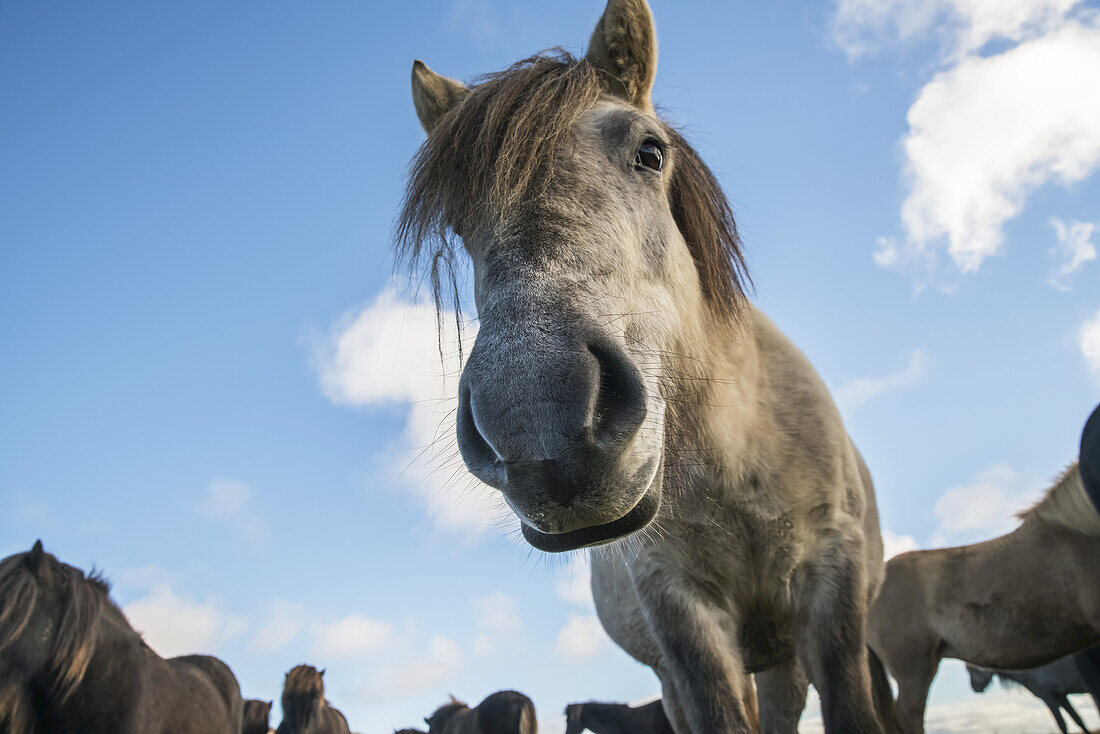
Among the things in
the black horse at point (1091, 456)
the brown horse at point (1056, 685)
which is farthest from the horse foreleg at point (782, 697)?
the brown horse at point (1056, 685)

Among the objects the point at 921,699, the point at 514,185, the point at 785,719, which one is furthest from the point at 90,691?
the point at 921,699

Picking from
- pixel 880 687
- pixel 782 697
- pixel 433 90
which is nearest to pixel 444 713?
pixel 880 687

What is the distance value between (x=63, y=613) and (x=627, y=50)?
17.1ft

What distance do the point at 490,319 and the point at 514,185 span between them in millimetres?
578

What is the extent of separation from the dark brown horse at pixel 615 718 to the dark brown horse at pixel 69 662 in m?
8.32

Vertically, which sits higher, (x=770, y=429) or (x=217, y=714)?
(x=770, y=429)

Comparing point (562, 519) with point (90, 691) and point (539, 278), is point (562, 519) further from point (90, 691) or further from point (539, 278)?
point (90, 691)

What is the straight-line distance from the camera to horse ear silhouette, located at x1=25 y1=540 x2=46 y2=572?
4.72 meters

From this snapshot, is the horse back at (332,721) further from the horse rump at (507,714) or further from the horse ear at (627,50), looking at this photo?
the horse ear at (627,50)

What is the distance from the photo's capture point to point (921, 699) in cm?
688

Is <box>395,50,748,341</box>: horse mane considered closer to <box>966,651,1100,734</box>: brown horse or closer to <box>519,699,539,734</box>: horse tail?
<box>519,699,539,734</box>: horse tail

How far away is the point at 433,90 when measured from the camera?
2875 mm

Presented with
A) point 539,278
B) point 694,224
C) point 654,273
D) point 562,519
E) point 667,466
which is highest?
point 694,224

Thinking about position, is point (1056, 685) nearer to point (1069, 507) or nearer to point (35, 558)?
point (1069, 507)
